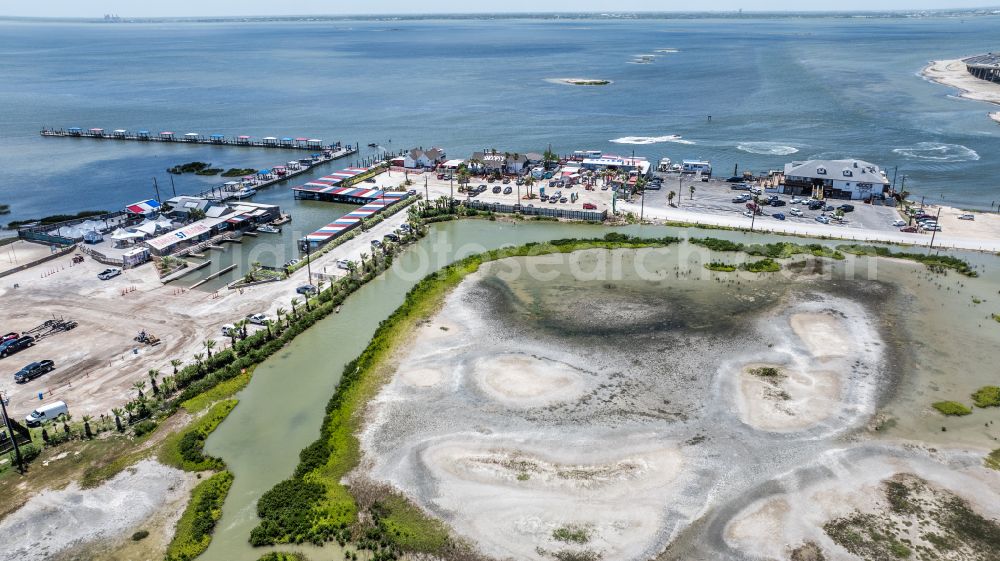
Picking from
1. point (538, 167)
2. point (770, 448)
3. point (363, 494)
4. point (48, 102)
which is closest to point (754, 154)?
point (538, 167)

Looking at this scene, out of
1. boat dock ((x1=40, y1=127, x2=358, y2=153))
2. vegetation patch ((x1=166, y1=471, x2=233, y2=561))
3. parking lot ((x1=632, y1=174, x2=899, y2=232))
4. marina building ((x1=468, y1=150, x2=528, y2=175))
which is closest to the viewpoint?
vegetation patch ((x1=166, y1=471, x2=233, y2=561))

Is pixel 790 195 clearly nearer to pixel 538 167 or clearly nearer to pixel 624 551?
pixel 538 167

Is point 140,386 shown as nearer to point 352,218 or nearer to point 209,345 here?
point 209,345

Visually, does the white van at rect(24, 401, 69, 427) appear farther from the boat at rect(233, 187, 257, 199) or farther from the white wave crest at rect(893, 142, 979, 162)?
the white wave crest at rect(893, 142, 979, 162)

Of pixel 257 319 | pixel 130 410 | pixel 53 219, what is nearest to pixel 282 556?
pixel 130 410

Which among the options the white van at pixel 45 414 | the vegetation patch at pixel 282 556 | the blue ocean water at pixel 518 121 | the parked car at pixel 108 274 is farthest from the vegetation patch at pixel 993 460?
the parked car at pixel 108 274

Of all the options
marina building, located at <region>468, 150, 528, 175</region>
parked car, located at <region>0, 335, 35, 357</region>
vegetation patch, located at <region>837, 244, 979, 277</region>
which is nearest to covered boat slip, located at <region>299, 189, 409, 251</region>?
marina building, located at <region>468, 150, 528, 175</region>
